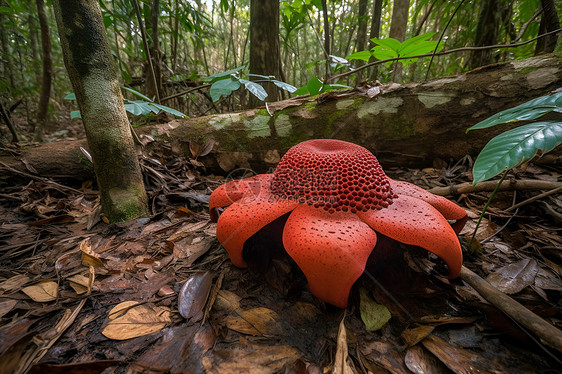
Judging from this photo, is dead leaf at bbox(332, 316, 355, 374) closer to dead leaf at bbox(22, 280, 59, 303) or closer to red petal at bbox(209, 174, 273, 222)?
red petal at bbox(209, 174, 273, 222)

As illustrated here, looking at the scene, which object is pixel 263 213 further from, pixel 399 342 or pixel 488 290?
pixel 488 290

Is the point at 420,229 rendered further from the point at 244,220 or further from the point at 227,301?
the point at 227,301

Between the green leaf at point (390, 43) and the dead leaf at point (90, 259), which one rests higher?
the green leaf at point (390, 43)

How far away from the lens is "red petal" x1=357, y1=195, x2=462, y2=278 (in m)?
1.19

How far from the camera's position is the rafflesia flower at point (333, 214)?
111cm

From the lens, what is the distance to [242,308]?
4.30 feet

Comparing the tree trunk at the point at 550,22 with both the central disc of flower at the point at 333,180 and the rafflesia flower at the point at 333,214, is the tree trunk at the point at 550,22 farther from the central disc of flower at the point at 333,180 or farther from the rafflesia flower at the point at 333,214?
the central disc of flower at the point at 333,180

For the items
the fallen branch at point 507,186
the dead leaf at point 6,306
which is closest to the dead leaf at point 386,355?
the fallen branch at point 507,186

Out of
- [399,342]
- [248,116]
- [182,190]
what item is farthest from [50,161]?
[399,342]

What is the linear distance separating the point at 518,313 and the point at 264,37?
4375mm

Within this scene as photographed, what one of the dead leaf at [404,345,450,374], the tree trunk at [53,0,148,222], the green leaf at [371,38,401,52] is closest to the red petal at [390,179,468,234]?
the dead leaf at [404,345,450,374]

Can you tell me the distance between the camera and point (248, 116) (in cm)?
331

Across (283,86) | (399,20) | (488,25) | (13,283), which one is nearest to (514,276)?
(283,86)

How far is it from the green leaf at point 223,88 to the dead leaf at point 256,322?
1.94 meters
